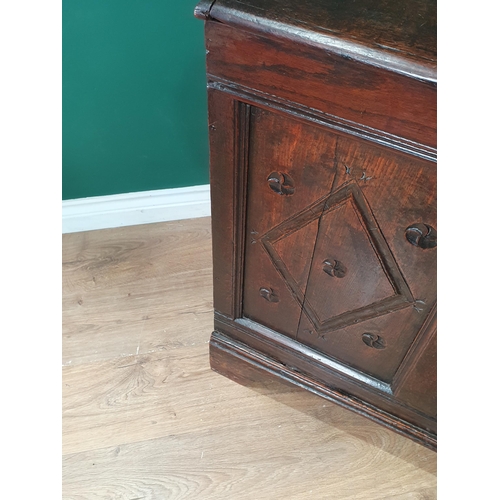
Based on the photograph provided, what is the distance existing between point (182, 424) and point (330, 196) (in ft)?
2.28

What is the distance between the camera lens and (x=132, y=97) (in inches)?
51.3

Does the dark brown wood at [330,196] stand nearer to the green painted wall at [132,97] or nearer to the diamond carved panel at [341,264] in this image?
the diamond carved panel at [341,264]

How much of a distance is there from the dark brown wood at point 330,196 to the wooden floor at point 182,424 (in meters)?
0.09

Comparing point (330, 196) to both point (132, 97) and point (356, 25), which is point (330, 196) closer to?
point (356, 25)

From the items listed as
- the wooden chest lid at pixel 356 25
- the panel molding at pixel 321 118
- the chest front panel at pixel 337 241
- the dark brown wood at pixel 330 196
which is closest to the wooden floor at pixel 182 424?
the dark brown wood at pixel 330 196

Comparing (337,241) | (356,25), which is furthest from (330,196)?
(356,25)

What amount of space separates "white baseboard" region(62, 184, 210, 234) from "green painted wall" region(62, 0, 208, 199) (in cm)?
2

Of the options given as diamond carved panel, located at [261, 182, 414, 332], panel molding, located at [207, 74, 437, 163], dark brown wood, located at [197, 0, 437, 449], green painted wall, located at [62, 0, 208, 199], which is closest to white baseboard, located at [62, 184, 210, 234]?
green painted wall, located at [62, 0, 208, 199]

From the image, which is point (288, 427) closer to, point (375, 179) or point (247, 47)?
point (375, 179)

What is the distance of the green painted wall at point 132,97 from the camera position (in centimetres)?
117

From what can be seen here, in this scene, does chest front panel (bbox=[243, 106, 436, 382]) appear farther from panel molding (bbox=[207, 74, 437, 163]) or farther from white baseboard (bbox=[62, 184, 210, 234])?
white baseboard (bbox=[62, 184, 210, 234])

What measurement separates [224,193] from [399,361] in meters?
0.47

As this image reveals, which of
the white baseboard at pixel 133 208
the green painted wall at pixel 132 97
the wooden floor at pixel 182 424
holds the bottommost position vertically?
the wooden floor at pixel 182 424
